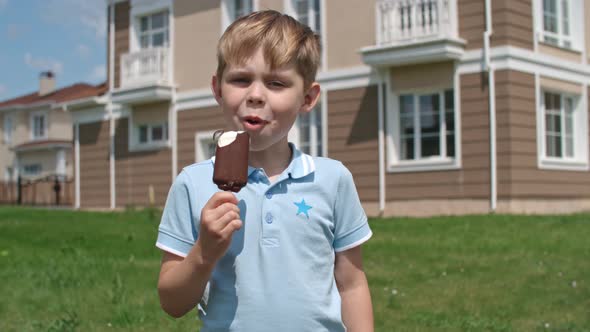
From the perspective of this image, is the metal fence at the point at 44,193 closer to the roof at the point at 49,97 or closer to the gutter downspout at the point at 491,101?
the roof at the point at 49,97

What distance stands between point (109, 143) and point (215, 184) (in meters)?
24.5

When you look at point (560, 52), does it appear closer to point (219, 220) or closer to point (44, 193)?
point (219, 220)

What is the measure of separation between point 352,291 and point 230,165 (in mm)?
736

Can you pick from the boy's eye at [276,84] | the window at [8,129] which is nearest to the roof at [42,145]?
the window at [8,129]

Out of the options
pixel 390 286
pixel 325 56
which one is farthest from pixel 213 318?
pixel 325 56

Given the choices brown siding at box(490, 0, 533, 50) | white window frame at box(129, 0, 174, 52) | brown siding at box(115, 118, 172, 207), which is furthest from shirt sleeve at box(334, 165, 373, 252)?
white window frame at box(129, 0, 174, 52)

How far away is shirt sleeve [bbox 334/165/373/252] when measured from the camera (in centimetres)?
263

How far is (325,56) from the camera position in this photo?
20.0 meters

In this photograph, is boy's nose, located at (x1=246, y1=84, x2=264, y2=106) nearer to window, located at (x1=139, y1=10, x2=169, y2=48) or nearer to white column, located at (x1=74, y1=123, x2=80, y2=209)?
window, located at (x1=139, y1=10, x2=169, y2=48)

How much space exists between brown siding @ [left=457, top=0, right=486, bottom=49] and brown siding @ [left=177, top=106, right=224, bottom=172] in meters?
7.96

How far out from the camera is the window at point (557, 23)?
18.8 m

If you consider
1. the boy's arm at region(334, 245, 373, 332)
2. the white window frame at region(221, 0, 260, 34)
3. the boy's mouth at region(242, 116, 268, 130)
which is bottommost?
the boy's arm at region(334, 245, 373, 332)

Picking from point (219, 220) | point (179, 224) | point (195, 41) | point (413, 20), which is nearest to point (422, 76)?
point (413, 20)

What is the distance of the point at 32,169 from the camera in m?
51.3
